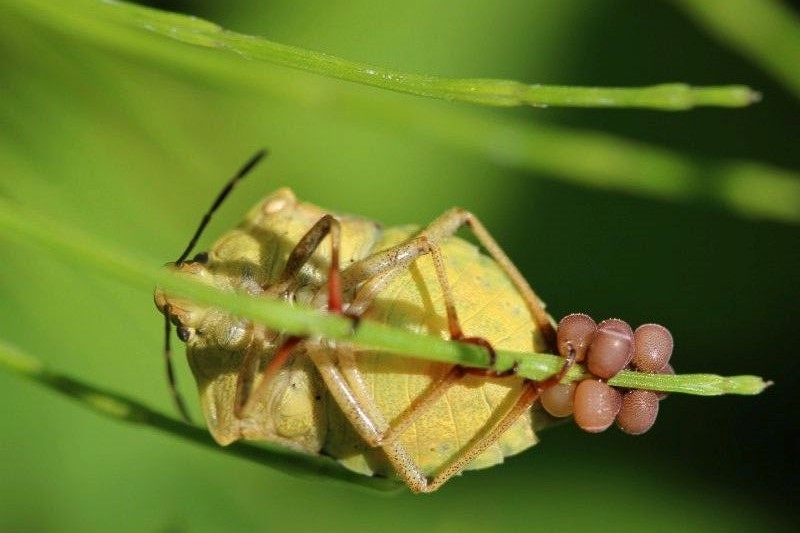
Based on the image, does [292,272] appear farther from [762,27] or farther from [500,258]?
[762,27]

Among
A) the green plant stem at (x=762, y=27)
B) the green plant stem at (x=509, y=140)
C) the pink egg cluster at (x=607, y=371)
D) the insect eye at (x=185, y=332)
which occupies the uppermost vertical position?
the green plant stem at (x=762, y=27)

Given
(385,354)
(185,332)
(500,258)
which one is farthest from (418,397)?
(185,332)

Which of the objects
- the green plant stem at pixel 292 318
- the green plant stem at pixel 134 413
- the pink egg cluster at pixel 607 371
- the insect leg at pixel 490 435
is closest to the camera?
the green plant stem at pixel 292 318

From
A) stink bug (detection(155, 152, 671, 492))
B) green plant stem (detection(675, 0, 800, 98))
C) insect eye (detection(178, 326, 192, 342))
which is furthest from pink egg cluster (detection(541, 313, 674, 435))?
insect eye (detection(178, 326, 192, 342))

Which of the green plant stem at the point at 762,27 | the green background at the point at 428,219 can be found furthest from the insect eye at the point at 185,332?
the green plant stem at the point at 762,27

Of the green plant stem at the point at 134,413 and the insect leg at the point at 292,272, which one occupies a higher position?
the insect leg at the point at 292,272

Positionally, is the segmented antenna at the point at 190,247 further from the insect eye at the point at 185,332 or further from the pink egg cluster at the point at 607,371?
the pink egg cluster at the point at 607,371

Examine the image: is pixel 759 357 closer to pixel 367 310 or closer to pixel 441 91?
pixel 367 310
